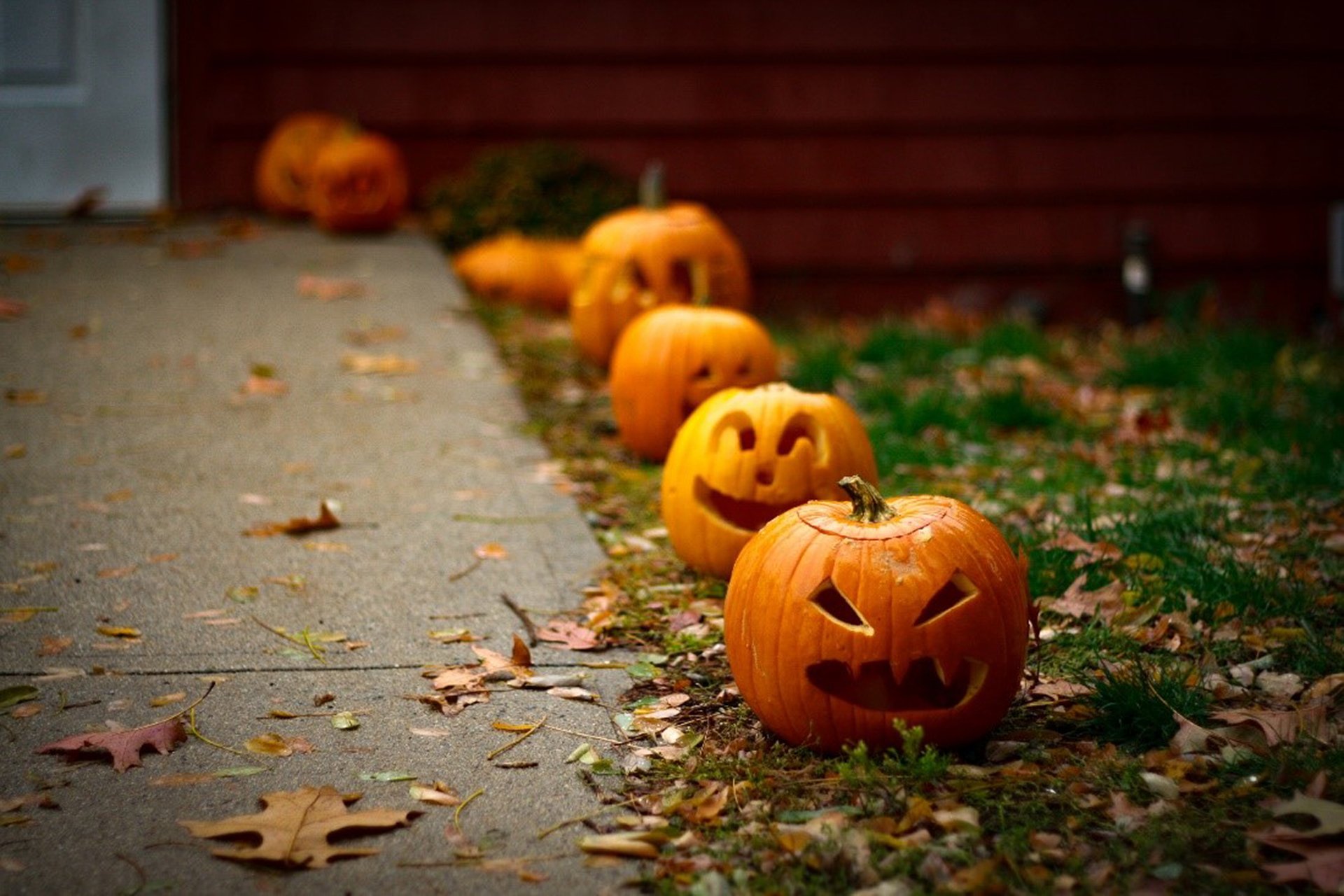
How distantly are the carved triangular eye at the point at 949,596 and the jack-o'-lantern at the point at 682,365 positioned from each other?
1.77 m

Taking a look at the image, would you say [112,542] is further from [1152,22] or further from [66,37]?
[1152,22]

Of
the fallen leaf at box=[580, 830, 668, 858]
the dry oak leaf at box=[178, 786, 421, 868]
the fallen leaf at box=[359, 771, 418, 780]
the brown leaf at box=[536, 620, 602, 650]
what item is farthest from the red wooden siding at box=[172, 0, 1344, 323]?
the fallen leaf at box=[580, 830, 668, 858]

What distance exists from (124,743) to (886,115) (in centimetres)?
637

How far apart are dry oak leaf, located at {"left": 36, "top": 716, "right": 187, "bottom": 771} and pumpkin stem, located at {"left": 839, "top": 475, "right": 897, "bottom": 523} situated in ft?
4.46

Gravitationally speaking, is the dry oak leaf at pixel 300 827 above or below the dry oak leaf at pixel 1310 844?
below

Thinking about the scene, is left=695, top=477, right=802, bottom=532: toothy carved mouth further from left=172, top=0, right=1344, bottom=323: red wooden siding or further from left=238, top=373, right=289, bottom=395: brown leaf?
left=172, top=0, right=1344, bottom=323: red wooden siding

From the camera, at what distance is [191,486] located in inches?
160

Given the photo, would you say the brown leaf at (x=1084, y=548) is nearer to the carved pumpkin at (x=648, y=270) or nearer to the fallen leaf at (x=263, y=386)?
the carved pumpkin at (x=648, y=270)

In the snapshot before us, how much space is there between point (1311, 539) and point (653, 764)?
206 centimetres

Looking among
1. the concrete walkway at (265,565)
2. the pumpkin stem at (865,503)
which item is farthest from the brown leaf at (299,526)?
the pumpkin stem at (865,503)

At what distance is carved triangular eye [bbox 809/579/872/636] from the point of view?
258 centimetres

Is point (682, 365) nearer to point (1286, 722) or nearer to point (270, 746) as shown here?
point (270, 746)

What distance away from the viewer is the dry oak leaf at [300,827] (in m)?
2.17

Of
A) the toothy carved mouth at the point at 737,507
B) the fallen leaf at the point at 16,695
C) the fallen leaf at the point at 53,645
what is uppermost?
the toothy carved mouth at the point at 737,507
